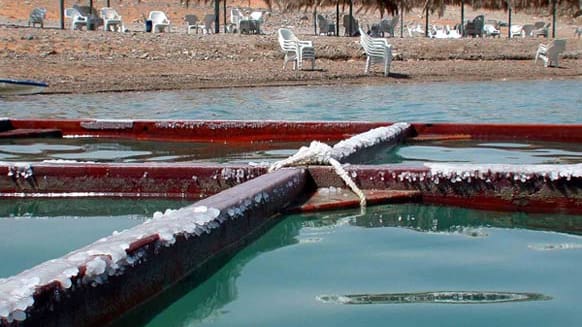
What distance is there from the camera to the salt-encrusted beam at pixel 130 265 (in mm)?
1694

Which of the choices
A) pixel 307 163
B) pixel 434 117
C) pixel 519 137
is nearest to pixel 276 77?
pixel 434 117

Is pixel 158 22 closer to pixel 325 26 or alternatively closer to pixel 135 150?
pixel 325 26

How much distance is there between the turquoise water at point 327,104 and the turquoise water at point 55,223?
6.32m

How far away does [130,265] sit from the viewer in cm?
207

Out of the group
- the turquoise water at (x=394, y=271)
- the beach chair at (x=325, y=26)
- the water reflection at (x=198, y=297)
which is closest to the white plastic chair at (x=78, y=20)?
the beach chair at (x=325, y=26)

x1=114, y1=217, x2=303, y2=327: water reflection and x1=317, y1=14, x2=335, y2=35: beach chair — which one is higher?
x1=317, y1=14, x2=335, y2=35: beach chair

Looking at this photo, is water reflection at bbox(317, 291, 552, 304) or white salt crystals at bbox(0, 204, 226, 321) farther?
water reflection at bbox(317, 291, 552, 304)

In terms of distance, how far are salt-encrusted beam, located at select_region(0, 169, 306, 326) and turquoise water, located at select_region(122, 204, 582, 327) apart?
0.07 meters

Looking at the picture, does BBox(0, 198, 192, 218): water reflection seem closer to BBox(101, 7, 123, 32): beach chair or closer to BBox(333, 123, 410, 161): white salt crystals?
BBox(333, 123, 410, 161): white salt crystals

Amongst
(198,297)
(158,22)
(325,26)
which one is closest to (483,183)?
(198,297)

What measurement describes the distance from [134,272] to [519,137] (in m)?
5.00

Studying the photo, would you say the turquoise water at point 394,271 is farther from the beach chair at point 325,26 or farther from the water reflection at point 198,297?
the beach chair at point 325,26

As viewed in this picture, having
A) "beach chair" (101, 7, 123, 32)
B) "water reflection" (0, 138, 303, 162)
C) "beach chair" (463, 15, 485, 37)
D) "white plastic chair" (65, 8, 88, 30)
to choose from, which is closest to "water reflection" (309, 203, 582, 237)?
"water reflection" (0, 138, 303, 162)

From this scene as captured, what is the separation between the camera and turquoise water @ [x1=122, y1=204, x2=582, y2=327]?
7.41 feet
